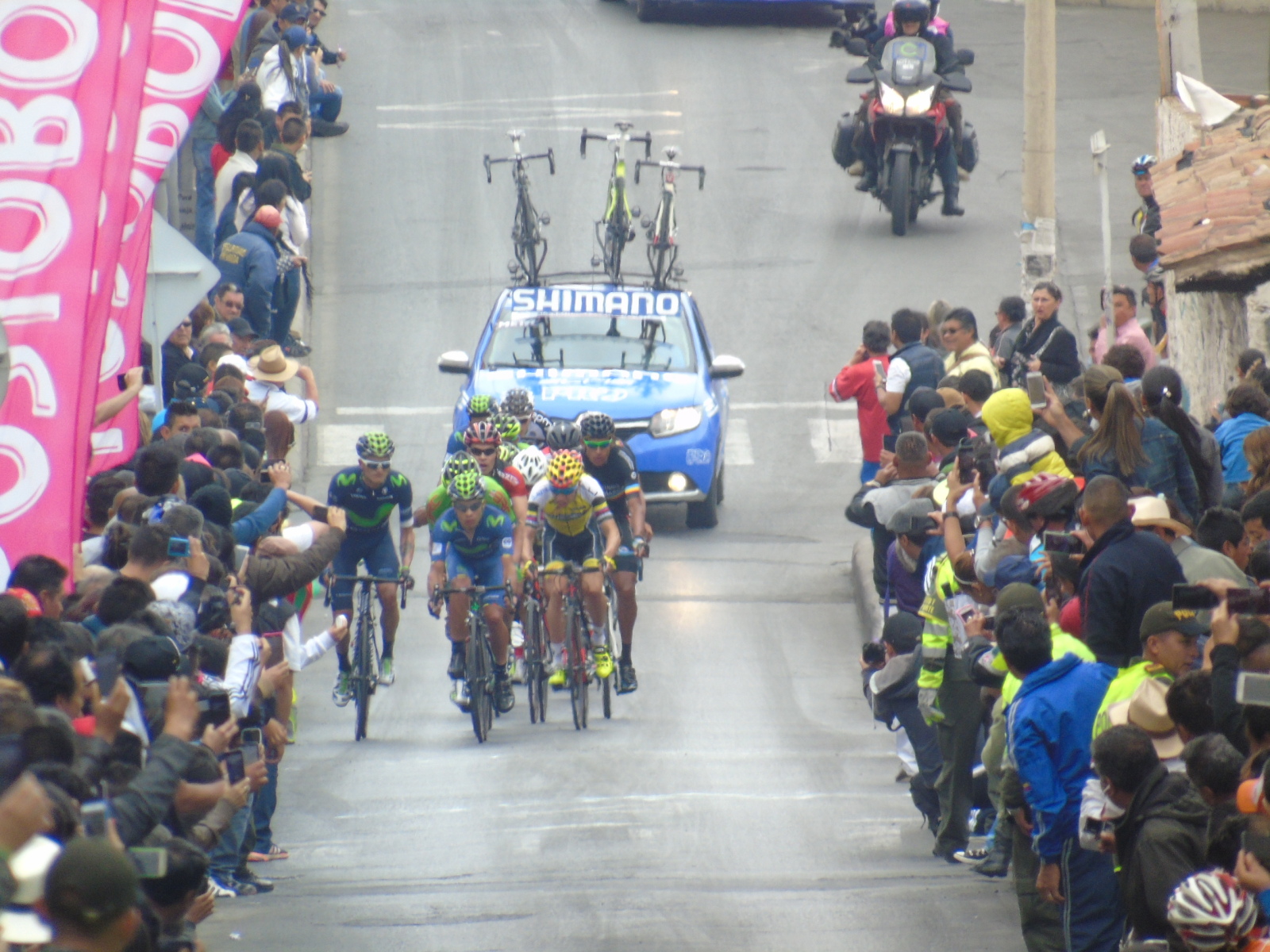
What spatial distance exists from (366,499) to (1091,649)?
6908 mm

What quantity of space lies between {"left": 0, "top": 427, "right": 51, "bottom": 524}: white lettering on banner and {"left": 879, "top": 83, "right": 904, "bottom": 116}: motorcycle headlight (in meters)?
Result: 16.6

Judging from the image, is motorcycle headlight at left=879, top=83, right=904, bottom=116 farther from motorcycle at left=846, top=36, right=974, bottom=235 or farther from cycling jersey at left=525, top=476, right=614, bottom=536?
cycling jersey at left=525, top=476, right=614, bottom=536

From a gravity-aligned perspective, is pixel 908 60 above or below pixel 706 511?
above

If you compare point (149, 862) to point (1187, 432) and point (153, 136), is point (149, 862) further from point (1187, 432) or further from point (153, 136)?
point (1187, 432)

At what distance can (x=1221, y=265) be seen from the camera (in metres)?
13.0

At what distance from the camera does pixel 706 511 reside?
18.3 metres

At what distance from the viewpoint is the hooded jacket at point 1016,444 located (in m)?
9.98

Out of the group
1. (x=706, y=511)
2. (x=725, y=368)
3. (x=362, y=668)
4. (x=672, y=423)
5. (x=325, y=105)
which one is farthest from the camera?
(x=325, y=105)

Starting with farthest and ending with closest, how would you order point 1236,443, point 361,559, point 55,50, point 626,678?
point 361,559 → point 626,678 → point 1236,443 → point 55,50

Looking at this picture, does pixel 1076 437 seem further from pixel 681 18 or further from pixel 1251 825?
pixel 681 18

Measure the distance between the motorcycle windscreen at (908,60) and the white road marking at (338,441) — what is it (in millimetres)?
7884

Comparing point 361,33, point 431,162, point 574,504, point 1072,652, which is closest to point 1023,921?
point 1072,652

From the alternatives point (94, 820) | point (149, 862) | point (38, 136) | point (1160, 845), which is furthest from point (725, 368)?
point (94, 820)

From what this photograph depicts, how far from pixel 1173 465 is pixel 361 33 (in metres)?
25.7
